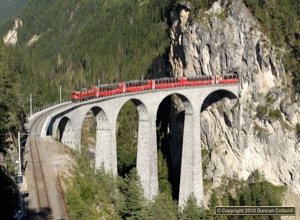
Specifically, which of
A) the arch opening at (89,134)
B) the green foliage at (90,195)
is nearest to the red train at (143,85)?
the green foliage at (90,195)

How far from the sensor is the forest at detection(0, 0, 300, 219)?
46.1 meters

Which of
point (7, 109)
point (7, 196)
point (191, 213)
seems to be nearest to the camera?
point (7, 196)

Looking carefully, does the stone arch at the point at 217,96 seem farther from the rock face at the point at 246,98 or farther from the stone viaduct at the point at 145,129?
the rock face at the point at 246,98

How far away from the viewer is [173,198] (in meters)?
79.6

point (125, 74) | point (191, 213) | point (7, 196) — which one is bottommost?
point (191, 213)

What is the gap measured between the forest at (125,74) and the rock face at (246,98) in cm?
202

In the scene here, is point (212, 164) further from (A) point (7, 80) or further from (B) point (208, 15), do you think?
(A) point (7, 80)

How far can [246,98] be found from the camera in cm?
7281

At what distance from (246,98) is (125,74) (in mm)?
79626

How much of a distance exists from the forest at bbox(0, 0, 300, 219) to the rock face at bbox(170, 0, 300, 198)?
2023 mm

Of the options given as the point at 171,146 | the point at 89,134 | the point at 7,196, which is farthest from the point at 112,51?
the point at 7,196

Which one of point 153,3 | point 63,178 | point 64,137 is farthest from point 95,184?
point 153,3

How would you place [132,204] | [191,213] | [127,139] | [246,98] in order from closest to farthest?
[132,204], [191,213], [246,98], [127,139]

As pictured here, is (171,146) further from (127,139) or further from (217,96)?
(217,96)
